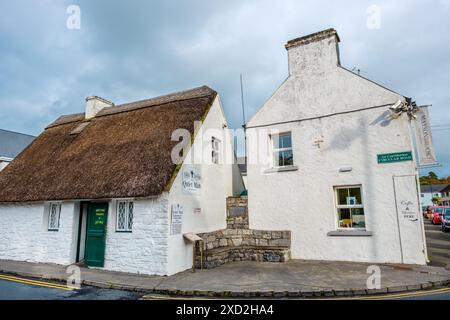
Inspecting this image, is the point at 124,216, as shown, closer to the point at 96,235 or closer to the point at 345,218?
the point at 96,235

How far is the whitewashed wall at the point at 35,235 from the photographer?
33.6 feet

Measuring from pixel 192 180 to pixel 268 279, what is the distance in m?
4.25

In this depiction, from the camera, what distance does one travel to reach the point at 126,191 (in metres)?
8.99

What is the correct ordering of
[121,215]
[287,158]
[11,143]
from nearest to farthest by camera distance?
1. [121,215]
2. [287,158]
3. [11,143]

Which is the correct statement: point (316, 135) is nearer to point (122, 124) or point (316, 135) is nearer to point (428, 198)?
point (122, 124)

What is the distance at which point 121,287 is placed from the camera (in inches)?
290

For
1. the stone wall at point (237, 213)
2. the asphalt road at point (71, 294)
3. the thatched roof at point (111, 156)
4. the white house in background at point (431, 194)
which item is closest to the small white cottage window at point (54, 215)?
the thatched roof at point (111, 156)

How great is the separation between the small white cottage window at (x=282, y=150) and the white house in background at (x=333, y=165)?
42mm

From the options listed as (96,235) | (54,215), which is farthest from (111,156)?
(54,215)

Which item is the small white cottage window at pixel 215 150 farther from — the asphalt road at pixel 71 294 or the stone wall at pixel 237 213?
the asphalt road at pixel 71 294

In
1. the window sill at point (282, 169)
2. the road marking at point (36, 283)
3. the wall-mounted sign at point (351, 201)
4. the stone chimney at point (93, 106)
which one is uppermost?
the stone chimney at point (93, 106)

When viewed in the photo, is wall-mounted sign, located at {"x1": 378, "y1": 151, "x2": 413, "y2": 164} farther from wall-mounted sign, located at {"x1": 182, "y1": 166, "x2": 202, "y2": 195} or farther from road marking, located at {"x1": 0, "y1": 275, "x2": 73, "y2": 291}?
road marking, located at {"x1": 0, "y1": 275, "x2": 73, "y2": 291}

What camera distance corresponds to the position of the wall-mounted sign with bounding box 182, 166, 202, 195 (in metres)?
9.77
